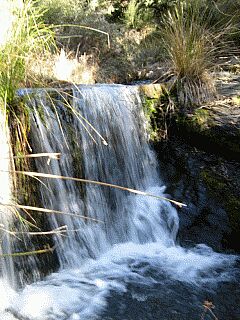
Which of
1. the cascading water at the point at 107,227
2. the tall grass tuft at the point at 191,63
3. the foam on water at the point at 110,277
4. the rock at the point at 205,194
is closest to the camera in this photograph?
the foam on water at the point at 110,277

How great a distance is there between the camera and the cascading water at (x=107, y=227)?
9.12 ft

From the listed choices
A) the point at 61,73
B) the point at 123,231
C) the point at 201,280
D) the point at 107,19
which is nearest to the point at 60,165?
the point at 123,231

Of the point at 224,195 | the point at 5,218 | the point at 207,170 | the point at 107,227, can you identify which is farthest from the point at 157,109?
the point at 5,218

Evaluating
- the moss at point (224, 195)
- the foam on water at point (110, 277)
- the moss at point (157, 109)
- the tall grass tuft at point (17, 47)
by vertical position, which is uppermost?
the tall grass tuft at point (17, 47)

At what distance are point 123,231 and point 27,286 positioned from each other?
113 cm

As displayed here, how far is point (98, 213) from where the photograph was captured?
3.69 m

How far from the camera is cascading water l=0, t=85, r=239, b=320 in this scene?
2781 mm

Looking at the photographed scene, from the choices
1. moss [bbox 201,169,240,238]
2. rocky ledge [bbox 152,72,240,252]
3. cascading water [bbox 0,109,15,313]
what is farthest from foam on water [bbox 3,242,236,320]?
moss [bbox 201,169,240,238]

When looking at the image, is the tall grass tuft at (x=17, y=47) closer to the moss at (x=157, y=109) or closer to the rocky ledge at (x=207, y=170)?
the moss at (x=157, y=109)

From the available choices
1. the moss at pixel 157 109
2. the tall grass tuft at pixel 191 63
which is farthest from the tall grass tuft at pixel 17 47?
the tall grass tuft at pixel 191 63

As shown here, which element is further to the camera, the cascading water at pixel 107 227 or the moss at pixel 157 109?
the moss at pixel 157 109

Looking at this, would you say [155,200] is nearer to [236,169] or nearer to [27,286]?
[236,169]

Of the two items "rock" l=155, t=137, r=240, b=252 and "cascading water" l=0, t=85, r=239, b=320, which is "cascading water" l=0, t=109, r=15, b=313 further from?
"rock" l=155, t=137, r=240, b=252

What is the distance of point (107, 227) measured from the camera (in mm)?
3654
